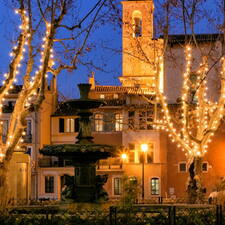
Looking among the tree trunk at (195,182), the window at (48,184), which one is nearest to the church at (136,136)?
the window at (48,184)

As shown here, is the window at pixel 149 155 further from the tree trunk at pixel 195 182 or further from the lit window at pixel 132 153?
the tree trunk at pixel 195 182

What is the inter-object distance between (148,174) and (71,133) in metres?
10.1

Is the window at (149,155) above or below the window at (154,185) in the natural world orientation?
above

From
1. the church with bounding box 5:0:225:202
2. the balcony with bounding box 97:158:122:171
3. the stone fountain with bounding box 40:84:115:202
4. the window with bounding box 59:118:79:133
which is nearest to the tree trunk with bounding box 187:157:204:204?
the stone fountain with bounding box 40:84:115:202

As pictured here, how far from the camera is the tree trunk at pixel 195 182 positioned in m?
25.3

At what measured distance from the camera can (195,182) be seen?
26047 millimetres

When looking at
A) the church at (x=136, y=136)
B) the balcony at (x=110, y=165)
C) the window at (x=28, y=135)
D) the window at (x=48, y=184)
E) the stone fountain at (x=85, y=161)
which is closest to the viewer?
the stone fountain at (x=85, y=161)

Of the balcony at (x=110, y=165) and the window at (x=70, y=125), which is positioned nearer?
the balcony at (x=110, y=165)

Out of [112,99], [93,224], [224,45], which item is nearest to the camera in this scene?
[93,224]

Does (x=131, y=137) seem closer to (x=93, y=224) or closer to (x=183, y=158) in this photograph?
(x=183, y=158)

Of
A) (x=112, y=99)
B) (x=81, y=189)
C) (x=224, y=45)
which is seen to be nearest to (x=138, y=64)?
(x=112, y=99)

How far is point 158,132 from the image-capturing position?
53.0m

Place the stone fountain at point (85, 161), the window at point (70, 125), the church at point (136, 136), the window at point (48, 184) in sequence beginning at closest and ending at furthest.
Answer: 1. the stone fountain at point (85, 161)
2. the church at point (136, 136)
3. the window at point (48, 184)
4. the window at point (70, 125)

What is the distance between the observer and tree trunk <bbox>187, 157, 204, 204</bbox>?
25.3 meters
